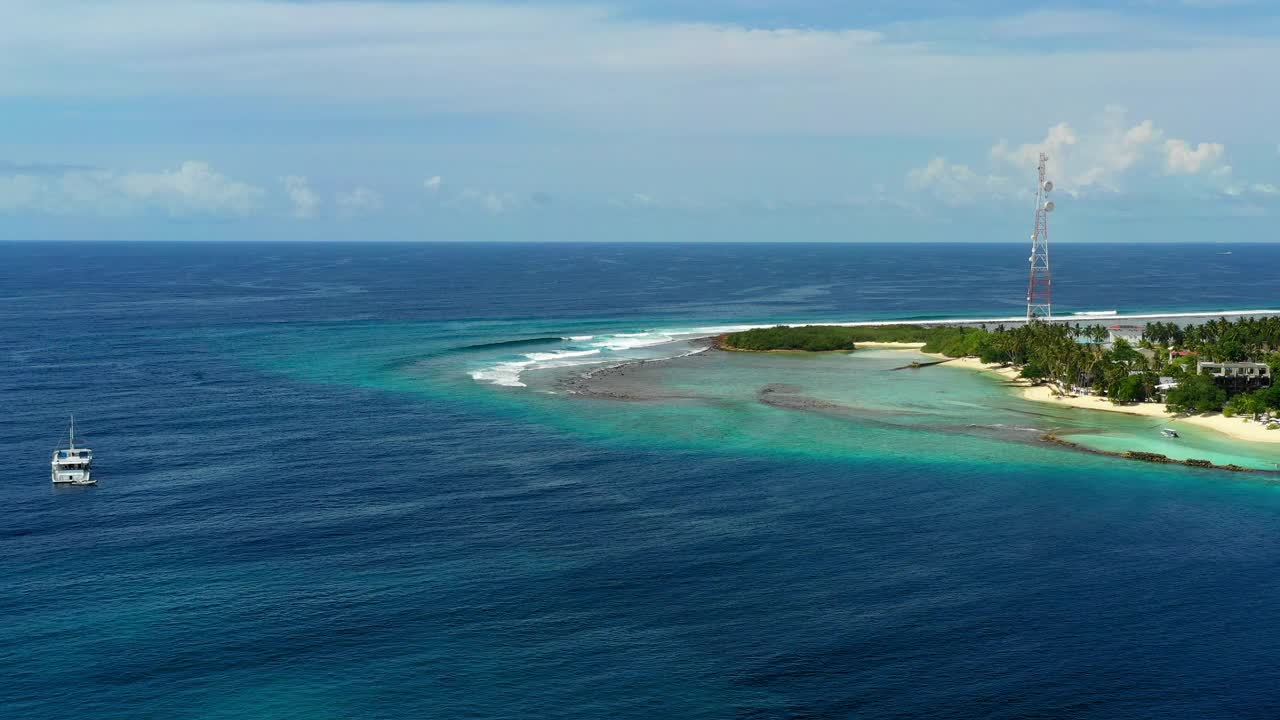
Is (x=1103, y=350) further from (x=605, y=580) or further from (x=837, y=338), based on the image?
(x=605, y=580)

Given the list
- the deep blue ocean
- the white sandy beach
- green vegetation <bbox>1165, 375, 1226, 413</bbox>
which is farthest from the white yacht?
green vegetation <bbox>1165, 375, 1226, 413</bbox>

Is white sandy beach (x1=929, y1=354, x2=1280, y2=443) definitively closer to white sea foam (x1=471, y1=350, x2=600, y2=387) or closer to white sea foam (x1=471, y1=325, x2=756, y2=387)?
white sea foam (x1=471, y1=325, x2=756, y2=387)

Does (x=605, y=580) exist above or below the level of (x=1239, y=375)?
below

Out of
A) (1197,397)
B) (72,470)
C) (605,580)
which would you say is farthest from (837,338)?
(72,470)

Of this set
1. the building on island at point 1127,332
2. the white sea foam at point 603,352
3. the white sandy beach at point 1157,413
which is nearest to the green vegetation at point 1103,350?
the white sandy beach at point 1157,413

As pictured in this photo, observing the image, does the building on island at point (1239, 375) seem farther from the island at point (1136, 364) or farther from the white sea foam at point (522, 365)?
the white sea foam at point (522, 365)
